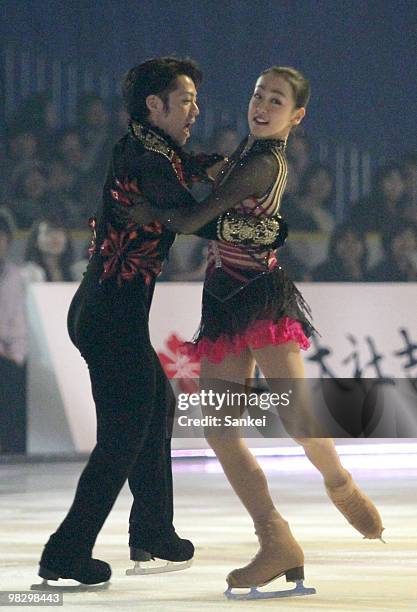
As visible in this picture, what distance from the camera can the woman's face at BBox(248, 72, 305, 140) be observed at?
3.65m

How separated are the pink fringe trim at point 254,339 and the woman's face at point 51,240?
4.30 metres

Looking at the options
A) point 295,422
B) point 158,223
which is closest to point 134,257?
point 158,223

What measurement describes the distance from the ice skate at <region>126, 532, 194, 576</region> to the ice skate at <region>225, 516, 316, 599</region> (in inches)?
12.4

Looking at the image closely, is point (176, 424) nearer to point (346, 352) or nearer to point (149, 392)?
point (346, 352)

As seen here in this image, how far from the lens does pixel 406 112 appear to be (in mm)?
8820

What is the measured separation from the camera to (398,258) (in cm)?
814

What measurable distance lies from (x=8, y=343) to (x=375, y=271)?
82.4 inches

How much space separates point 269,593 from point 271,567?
6 centimetres

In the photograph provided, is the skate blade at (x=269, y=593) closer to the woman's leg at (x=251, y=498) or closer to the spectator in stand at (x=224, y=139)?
the woman's leg at (x=251, y=498)

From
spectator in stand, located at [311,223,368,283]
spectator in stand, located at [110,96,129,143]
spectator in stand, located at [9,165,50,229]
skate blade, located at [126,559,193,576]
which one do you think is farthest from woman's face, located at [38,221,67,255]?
skate blade, located at [126,559,193,576]

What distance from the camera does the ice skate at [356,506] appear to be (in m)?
3.70

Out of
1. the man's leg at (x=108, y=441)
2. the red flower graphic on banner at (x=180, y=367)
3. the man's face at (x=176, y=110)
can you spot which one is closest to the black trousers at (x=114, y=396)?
the man's leg at (x=108, y=441)

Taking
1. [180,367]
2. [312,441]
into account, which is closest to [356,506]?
[312,441]

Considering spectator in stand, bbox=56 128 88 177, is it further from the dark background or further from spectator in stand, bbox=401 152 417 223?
spectator in stand, bbox=401 152 417 223
